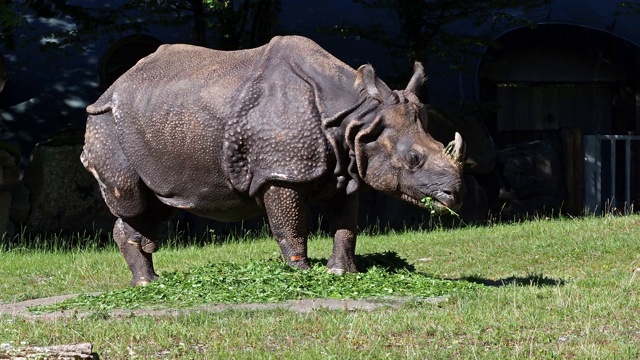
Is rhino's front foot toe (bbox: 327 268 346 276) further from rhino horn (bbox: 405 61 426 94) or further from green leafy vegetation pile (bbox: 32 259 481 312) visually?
rhino horn (bbox: 405 61 426 94)

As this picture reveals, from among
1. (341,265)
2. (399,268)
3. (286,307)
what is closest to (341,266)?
(341,265)

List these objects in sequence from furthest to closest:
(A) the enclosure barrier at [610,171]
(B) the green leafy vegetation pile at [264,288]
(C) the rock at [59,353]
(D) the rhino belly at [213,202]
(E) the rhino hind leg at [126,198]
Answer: (A) the enclosure barrier at [610,171] < (E) the rhino hind leg at [126,198] < (D) the rhino belly at [213,202] < (B) the green leafy vegetation pile at [264,288] < (C) the rock at [59,353]

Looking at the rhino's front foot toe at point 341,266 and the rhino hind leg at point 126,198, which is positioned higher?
the rhino hind leg at point 126,198

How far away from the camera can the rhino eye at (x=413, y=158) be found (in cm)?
925

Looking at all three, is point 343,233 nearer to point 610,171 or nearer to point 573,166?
point 573,166

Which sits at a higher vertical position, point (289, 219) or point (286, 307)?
point (289, 219)

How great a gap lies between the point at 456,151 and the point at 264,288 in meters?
1.78

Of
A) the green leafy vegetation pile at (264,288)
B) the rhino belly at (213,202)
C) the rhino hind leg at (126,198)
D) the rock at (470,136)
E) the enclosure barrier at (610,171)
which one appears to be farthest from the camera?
the enclosure barrier at (610,171)

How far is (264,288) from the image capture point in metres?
9.15

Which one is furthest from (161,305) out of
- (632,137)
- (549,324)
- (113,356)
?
(632,137)

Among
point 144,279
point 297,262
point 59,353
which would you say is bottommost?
point 144,279

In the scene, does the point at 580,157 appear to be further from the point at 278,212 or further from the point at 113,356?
the point at 113,356

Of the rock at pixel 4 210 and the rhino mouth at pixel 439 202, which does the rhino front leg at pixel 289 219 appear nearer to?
the rhino mouth at pixel 439 202

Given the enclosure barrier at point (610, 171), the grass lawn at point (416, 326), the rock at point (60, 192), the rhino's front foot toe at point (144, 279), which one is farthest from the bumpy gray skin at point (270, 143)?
the enclosure barrier at point (610, 171)
